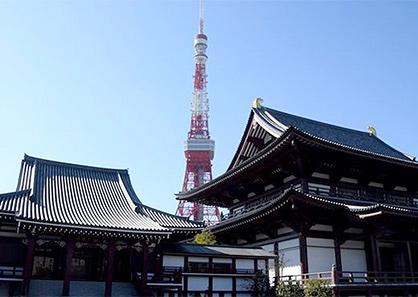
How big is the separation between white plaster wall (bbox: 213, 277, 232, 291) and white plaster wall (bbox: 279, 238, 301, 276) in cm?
340

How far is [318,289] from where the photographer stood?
70.2ft

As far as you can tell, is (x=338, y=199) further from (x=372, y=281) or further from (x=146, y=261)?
(x=146, y=261)

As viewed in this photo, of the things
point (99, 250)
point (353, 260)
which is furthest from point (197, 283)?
point (353, 260)

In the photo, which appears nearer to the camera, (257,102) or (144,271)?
(144,271)

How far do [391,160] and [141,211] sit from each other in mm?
15364

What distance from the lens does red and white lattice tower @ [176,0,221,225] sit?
70562mm

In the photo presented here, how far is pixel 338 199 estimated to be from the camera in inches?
1043

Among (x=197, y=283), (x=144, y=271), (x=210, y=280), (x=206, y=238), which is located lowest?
(x=197, y=283)

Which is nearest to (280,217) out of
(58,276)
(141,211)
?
(141,211)

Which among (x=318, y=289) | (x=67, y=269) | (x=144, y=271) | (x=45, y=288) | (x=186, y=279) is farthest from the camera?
(x=186, y=279)

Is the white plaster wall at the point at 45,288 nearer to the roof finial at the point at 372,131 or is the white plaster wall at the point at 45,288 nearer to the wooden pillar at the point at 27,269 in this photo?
the wooden pillar at the point at 27,269

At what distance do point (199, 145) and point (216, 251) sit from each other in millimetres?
51492

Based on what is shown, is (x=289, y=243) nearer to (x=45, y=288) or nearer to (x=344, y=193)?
(x=344, y=193)

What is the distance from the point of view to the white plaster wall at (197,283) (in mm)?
23625
